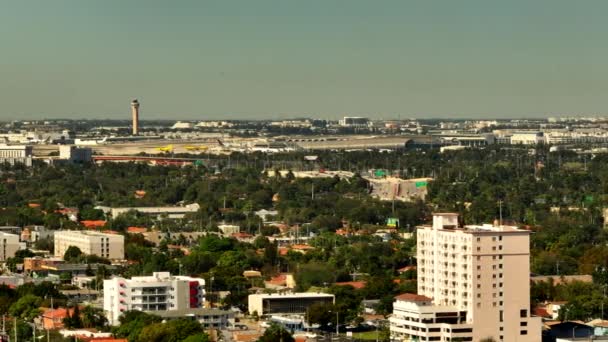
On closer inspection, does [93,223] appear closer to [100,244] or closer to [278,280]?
[100,244]

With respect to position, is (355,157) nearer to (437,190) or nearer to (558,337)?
(437,190)

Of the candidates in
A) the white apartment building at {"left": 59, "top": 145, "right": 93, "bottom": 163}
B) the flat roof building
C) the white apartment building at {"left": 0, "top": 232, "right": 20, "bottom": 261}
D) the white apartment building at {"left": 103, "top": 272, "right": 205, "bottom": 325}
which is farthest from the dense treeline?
the white apartment building at {"left": 59, "top": 145, "right": 93, "bottom": 163}


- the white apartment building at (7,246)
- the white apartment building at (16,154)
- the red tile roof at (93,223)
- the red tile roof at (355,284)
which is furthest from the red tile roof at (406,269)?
the white apartment building at (16,154)

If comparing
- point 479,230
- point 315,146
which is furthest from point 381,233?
point 315,146

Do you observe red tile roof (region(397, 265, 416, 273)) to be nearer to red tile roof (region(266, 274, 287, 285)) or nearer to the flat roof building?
red tile roof (region(266, 274, 287, 285))

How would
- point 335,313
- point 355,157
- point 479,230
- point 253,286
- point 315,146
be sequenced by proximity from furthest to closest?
1. point 315,146
2. point 355,157
3. point 253,286
4. point 335,313
5. point 479,230

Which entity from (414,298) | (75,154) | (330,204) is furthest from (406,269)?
(75,154)

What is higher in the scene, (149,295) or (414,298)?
(414,298)
